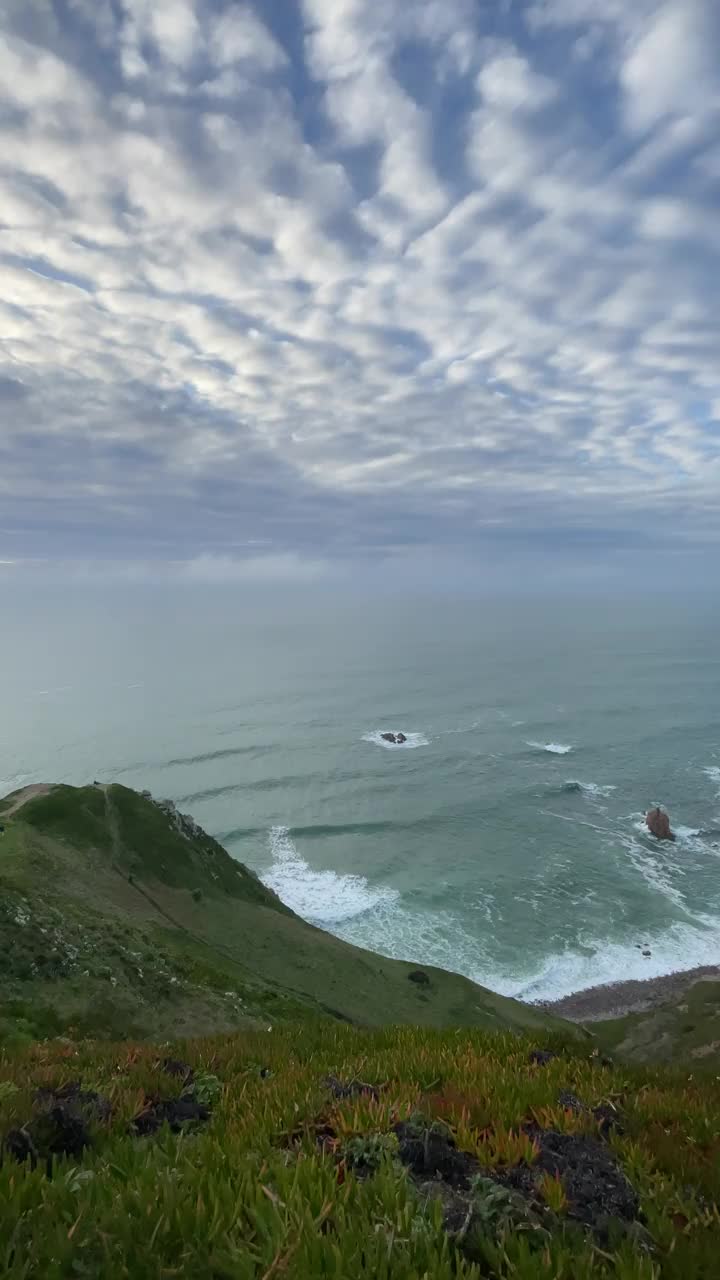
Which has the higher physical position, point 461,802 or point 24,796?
point 24,796

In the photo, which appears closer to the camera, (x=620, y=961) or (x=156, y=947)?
(x=156, y=947)

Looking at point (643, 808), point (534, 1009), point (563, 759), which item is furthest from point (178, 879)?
point (563, 759)

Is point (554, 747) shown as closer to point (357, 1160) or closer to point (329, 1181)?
point (357, 1160)

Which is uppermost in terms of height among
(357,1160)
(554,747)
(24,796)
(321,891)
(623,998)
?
(357,1160)

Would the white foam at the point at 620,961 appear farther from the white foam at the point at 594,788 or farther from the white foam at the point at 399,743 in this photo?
the white foam at the point at 399,743

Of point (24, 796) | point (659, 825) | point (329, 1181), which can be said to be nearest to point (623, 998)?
point (659, 825)

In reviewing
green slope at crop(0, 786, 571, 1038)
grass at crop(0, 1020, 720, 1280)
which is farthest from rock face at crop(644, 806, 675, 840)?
grass at crop(0, 1020, 720, 1280)
